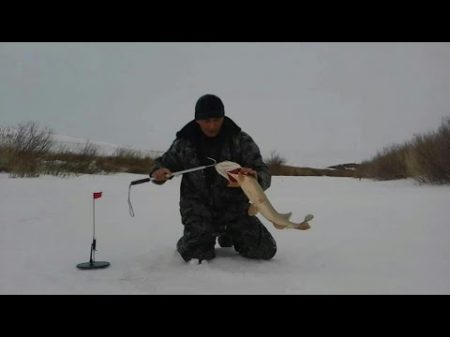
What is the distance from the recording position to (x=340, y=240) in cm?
414

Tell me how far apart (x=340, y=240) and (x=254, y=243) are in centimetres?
111

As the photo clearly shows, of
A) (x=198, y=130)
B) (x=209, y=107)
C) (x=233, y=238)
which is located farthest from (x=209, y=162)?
(x=233, y=238)

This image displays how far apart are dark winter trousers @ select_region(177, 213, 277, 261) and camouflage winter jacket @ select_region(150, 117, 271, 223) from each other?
0.06m

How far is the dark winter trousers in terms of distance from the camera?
327cm

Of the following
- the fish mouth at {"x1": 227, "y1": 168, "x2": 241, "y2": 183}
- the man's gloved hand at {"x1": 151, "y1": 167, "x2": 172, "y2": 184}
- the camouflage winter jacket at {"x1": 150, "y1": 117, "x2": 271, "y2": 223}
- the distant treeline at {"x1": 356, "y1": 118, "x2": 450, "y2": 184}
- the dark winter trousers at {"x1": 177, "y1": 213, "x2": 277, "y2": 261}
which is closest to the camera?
the fish mouth at {"x1": 227, "y1": 168, "x2": 241, "y2": 183}

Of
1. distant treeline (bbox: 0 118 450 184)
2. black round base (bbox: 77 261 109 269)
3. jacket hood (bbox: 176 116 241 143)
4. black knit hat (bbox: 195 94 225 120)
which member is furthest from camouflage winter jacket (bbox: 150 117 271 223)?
distant treeline (bbox: 0 118 450 184)

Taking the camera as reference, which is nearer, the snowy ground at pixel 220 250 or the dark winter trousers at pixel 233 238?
the snowy ground at pixel 220 250

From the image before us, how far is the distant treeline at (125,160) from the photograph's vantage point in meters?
8.11

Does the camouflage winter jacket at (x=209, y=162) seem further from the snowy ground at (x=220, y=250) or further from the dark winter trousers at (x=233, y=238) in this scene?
the snowy ground at (x=220, y=250)

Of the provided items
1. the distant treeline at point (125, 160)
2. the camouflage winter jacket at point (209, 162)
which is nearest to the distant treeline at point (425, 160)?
the distant treeline at point (125, 160)

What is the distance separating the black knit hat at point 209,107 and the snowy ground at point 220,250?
3.14ft

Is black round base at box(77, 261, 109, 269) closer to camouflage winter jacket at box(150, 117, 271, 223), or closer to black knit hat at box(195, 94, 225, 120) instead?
camouflage winter jacket at box(150, 117, 271, 223)

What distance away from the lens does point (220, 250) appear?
369 centimetres

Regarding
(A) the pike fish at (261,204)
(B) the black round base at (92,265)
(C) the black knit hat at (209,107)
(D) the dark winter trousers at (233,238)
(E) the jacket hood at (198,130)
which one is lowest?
(B) the black round base at (92,265)
